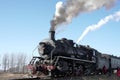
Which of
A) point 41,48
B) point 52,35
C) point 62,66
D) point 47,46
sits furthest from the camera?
point 52,35

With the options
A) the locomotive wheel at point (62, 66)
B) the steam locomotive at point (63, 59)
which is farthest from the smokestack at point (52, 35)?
the locomotive wheel at point (62, 66)

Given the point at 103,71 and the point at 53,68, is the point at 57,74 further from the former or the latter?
the point at 103,71

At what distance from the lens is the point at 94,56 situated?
1243 inches

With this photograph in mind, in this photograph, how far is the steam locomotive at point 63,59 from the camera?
2452 cm

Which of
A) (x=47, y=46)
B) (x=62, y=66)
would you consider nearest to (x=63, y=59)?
(x=62, y=66)

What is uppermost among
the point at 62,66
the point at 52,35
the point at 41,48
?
the point at 52,35

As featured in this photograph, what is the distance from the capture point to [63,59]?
25719 mm

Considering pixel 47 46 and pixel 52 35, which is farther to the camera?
pixel 52 35

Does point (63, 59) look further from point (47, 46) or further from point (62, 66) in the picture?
point (47, 46)

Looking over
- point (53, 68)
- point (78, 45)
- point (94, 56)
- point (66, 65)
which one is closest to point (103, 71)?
point (94, 56)

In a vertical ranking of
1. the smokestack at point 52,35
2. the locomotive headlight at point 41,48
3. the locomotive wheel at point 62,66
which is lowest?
the locomotive wheel at point 62,66

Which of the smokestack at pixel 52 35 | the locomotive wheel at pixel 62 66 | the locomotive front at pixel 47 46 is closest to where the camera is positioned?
the locomotive wheel at pixel 62 66

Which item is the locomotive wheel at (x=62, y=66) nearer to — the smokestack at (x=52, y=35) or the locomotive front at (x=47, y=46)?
the locomotive front at (x=47, y=46)

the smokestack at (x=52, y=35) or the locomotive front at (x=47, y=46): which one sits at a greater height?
the smokestack at (x=52, y=35)
